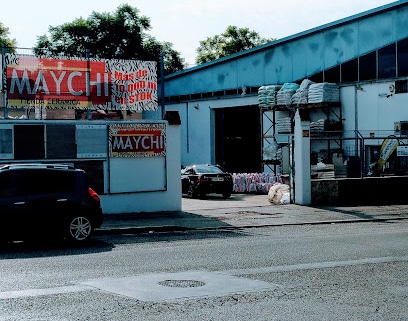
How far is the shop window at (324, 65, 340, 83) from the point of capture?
4094cm

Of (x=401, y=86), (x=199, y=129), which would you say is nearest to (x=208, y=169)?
(x=401, y=86)

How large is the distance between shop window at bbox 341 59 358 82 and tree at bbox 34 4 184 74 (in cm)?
3694

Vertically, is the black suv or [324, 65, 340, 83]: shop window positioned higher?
[324, 65, 340, 83]: shop window

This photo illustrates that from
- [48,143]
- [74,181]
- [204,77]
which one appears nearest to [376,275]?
[74,181]

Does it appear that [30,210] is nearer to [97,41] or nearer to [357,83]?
[357,83]

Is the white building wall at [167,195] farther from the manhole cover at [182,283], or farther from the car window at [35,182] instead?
the manhole cover at [182,283]

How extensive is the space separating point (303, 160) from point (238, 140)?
92.1ft

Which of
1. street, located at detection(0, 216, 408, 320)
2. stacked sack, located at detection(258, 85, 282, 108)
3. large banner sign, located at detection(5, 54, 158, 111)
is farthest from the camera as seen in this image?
stacked sack, located at detection(258, 85, 282, 108)

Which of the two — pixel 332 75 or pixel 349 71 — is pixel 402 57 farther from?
pixel 332 75

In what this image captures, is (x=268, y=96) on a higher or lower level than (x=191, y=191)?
higher

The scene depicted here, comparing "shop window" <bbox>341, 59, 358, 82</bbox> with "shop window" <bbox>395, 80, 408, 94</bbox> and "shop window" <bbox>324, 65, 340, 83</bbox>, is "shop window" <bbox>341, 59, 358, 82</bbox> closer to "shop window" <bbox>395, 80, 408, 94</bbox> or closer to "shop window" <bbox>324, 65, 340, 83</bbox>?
"shop window" <bbox>324, 65, 340, 83</bbox>

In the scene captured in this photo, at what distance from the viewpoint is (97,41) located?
73812mm

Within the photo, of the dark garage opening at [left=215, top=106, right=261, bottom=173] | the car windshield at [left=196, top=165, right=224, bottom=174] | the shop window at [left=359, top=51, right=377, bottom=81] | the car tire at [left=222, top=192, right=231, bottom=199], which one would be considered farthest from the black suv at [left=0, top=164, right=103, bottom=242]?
the dark garage opening at [left=215, top=106, right=261, bottom=173]

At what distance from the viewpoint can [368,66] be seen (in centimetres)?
3934
